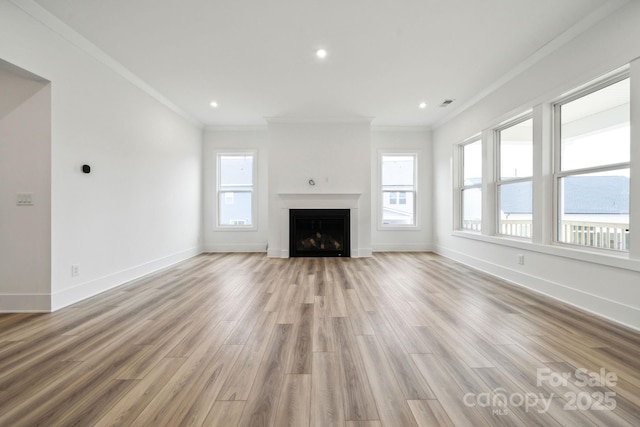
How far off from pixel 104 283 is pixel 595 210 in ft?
17.5

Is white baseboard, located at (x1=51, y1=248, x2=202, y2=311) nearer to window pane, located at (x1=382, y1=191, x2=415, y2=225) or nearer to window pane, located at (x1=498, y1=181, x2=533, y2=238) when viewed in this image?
window pane, located at (x1=382, y1=191, x2=415, y2=225)

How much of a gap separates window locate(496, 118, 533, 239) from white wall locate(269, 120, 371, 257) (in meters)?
2.34

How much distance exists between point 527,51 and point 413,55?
49.5 inches

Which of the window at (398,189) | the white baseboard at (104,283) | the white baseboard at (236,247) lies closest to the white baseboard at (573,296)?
the window at (398,189)

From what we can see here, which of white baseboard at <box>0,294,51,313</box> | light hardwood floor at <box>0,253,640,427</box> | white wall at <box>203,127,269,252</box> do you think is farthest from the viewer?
white wall at <box>203,127,269,252</box>

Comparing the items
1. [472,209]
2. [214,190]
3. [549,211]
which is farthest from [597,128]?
[214,190]

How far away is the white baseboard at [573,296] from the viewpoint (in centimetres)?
232

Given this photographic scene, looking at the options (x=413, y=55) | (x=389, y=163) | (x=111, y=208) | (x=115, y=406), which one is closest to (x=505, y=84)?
(x=413, y=55)

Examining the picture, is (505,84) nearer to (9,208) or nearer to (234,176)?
(234,176)

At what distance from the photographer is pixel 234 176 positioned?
6.46 m

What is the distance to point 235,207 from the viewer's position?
648cm

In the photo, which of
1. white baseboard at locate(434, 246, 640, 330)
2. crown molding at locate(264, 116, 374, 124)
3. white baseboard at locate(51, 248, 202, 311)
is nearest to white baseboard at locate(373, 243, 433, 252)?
white baseboard at locate(434, 246, 640, 330)

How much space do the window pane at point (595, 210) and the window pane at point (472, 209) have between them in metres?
1.68

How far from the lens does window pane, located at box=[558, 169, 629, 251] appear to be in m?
2.59
